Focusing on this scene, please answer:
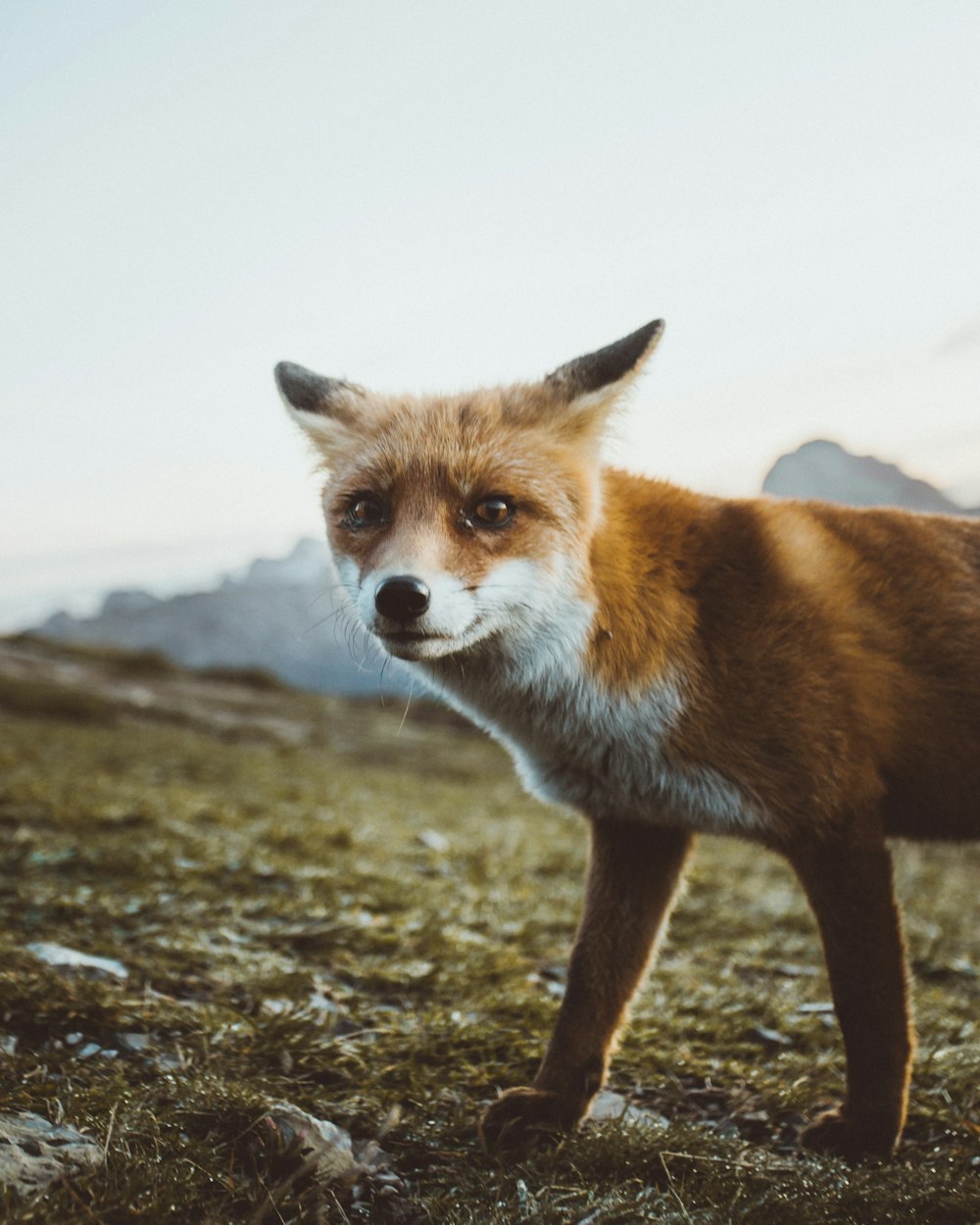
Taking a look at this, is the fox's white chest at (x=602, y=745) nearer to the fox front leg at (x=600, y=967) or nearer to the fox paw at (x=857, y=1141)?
the fox front leg at (x=600, y=967)

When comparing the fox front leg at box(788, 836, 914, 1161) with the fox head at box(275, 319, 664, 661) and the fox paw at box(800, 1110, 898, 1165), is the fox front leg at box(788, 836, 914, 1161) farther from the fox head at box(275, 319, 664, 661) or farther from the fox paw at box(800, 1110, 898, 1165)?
the fox head at box(275, 319, 664, 661)

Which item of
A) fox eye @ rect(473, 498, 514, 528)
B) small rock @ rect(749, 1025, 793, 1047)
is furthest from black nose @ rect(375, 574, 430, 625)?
small rock @ rect(749, 1025, 793, 1047)

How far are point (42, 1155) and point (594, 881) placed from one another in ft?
6.68

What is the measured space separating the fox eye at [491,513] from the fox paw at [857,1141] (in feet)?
7.73

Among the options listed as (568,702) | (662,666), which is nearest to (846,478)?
(662,666)

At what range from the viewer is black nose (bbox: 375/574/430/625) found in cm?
297

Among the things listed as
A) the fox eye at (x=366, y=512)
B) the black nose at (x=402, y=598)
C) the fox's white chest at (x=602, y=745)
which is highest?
the fox eye at (x=366, y=512)

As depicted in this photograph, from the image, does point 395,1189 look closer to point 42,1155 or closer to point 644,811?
point 42,1155

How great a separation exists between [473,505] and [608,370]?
825 mm

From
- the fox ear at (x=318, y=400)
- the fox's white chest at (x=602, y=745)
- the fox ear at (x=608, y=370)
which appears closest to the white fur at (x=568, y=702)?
the fox's white chest at (x=602, y=745)

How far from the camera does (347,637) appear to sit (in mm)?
4004

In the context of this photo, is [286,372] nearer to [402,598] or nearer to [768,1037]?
[402,598]

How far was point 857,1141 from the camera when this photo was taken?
3.04 meters

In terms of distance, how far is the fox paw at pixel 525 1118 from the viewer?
3000 millimetres
